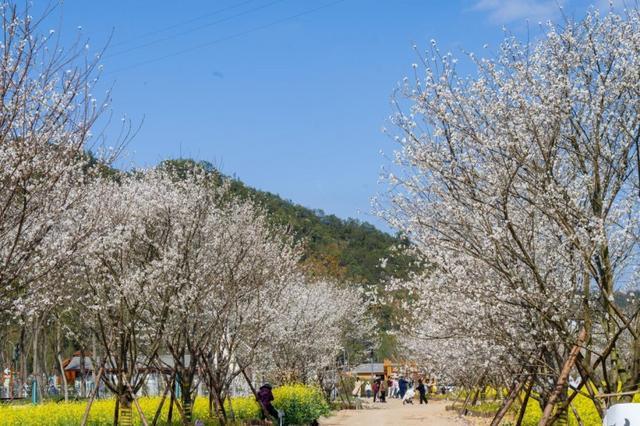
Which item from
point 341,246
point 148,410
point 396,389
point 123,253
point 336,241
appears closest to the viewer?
point 123,253

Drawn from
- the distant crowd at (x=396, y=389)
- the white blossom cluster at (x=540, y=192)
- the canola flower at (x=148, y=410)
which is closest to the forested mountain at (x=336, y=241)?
the distant crowd at (x=396, y=389)

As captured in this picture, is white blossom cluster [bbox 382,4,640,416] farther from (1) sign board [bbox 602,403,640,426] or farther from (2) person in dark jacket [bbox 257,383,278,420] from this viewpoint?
(2) person in dark jacket [bbox 257,383,278,420]

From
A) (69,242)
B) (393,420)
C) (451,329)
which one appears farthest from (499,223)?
(393,420)

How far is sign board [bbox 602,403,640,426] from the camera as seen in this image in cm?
568

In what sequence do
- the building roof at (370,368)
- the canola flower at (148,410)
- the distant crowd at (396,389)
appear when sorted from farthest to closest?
1. the building roof at (370,368)
2. the distant crowd at (396,389)
3. the canola flower at (148,410)

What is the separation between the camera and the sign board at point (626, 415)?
18.6ft

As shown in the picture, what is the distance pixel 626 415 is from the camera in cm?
575

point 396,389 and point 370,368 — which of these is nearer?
point 396,389

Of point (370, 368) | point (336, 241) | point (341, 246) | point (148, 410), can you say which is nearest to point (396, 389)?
point (341, 246)

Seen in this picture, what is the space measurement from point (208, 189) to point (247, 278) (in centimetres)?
220

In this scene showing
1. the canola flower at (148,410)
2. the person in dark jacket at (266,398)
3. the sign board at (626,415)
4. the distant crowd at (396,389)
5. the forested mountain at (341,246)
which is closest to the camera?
the sign board at (626,415)

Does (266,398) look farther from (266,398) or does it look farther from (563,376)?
(563,376)

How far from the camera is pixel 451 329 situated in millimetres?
11688

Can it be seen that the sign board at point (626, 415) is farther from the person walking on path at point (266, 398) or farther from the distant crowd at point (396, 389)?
the distant crowd at point (396, 389)
